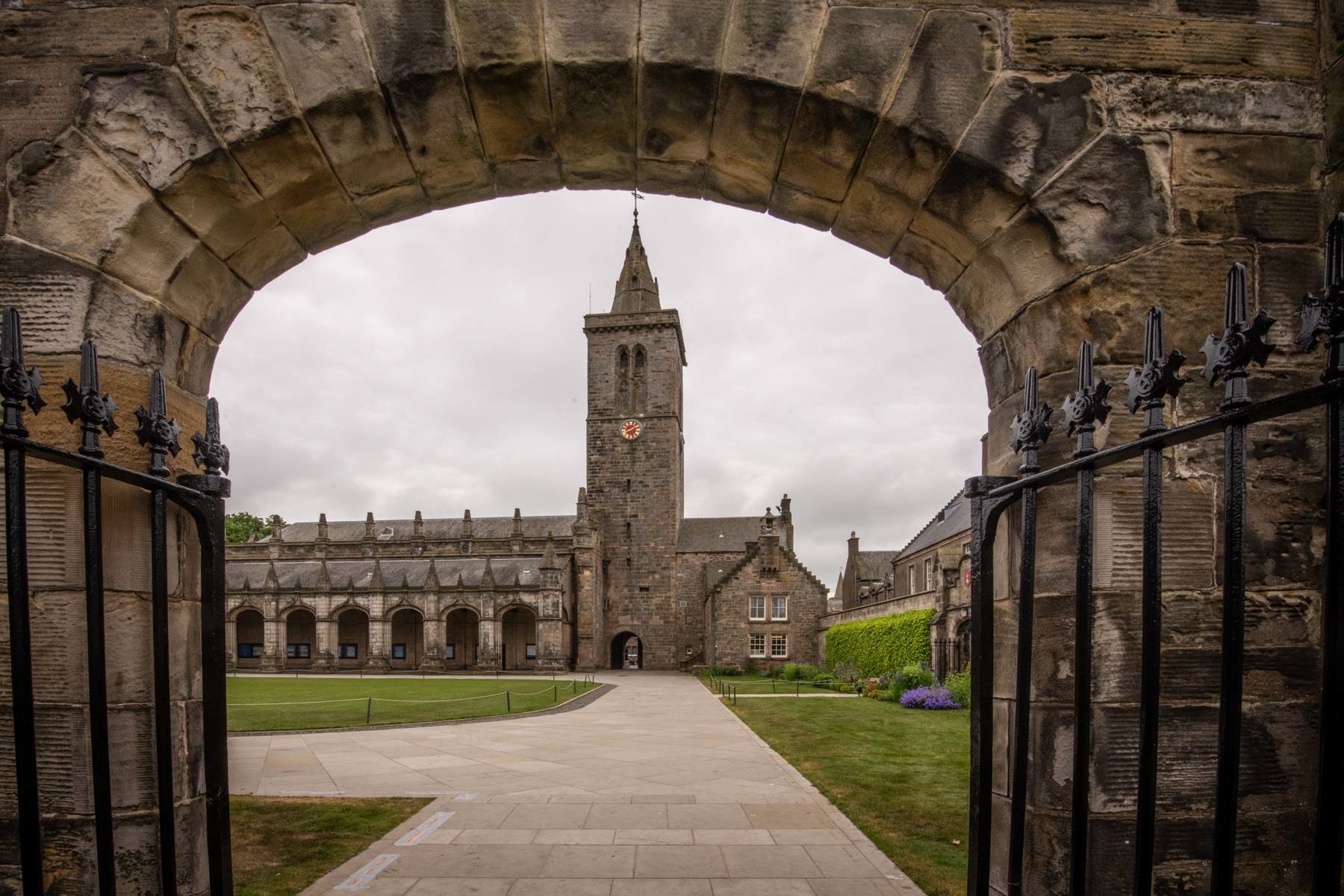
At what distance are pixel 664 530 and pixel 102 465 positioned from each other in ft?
149

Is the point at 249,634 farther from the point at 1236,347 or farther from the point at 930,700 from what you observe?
the point at 1236,347

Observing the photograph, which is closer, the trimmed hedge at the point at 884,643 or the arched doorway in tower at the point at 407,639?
the trimmed hedge at the point at 884,643

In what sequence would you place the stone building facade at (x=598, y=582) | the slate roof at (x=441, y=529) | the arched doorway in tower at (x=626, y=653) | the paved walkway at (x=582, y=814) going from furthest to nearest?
the slate roof at (x=441, y=529) → the arched doorway in tower at (x=626, y=653) → the stone building facade at (x=598, y=582) → the paved walkway at (x=582, y=814)

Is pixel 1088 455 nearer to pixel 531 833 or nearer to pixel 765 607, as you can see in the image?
pixel 531 833

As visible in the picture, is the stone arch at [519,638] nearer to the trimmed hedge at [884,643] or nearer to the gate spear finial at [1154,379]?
the trimmed hedge at [884,643]

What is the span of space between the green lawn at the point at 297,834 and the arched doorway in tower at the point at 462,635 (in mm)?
39127

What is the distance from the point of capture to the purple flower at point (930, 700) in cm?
1938

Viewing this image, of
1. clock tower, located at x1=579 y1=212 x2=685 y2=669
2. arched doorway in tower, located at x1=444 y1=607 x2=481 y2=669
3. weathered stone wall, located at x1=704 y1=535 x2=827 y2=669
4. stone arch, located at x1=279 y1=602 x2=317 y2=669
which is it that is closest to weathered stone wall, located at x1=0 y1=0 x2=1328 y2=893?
weathered stone wall, located at x1=704 y1=535 x2=827 y2=669

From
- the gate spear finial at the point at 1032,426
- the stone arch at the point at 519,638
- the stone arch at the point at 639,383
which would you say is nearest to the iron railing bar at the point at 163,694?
the gate spear finial at the point at 1032,426

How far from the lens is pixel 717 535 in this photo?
161 ft

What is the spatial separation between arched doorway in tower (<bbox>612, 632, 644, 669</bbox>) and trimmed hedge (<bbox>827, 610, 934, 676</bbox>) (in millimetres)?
14316

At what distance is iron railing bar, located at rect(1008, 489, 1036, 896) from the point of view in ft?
7.56

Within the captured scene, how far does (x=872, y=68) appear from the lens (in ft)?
8.69

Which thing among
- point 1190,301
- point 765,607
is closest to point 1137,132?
point 1190,301
